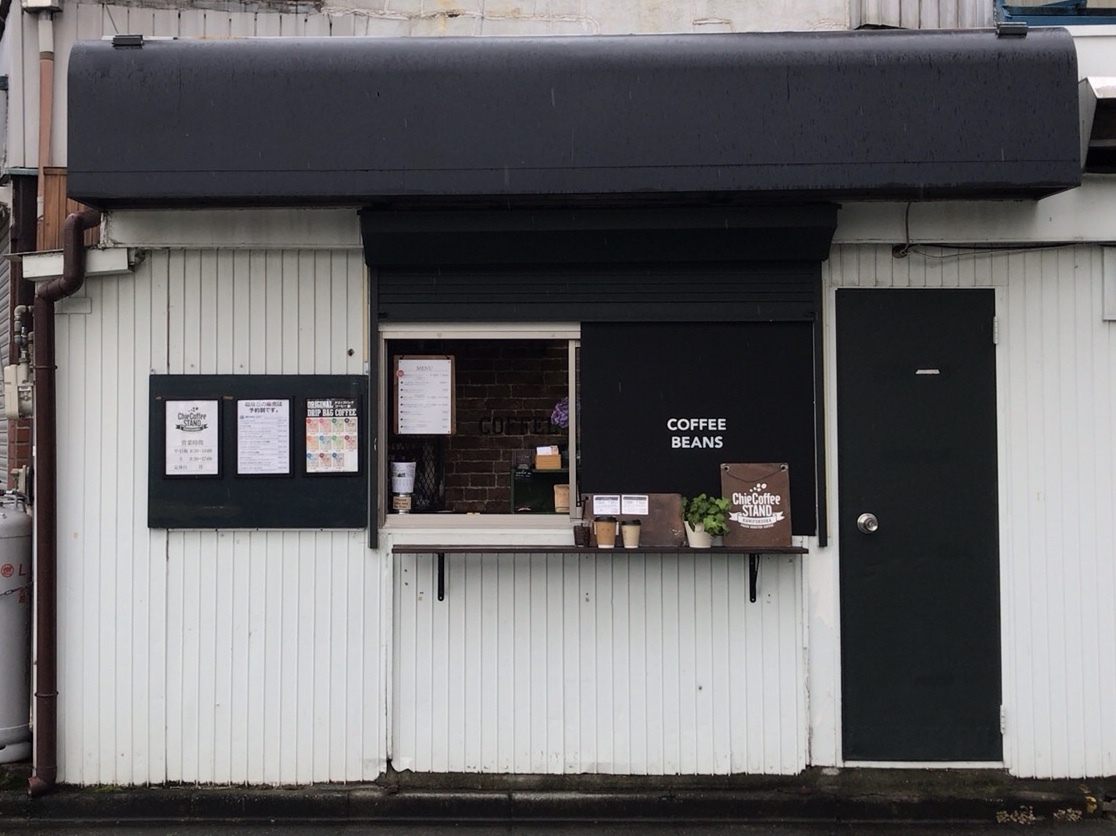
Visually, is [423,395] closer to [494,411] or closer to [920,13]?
[494,411]

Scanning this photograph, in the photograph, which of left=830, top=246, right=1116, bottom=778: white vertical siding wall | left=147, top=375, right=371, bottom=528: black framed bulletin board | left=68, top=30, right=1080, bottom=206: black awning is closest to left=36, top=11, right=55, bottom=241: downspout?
left=68, top=30, right=1080, bottom=206: black awning

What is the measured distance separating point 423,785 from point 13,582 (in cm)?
257

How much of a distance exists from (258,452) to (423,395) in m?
0.96

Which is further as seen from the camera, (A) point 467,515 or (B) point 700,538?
(A) point 467,515

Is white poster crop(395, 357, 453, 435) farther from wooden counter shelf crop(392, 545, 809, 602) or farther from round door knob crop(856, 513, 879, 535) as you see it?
round door knob crop(856, 513, 879, 535)

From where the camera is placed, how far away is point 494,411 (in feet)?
19.2

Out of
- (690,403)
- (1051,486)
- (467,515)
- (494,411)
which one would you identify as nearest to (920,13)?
(690,403)

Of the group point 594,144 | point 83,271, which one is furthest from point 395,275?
point 83,271

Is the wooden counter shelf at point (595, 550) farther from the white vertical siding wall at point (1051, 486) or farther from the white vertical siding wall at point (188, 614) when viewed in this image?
the white vertical siding wall at point (1051, 486)

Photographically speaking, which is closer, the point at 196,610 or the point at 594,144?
the point at 594,144

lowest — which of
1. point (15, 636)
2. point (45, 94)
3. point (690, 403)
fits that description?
point (15, 636)

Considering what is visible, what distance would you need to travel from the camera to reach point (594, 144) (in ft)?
16.7

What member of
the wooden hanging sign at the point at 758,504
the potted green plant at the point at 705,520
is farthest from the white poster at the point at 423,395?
the wooden hanging sign at the point at 758,504

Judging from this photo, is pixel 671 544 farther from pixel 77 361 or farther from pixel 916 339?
pixel 77 361
